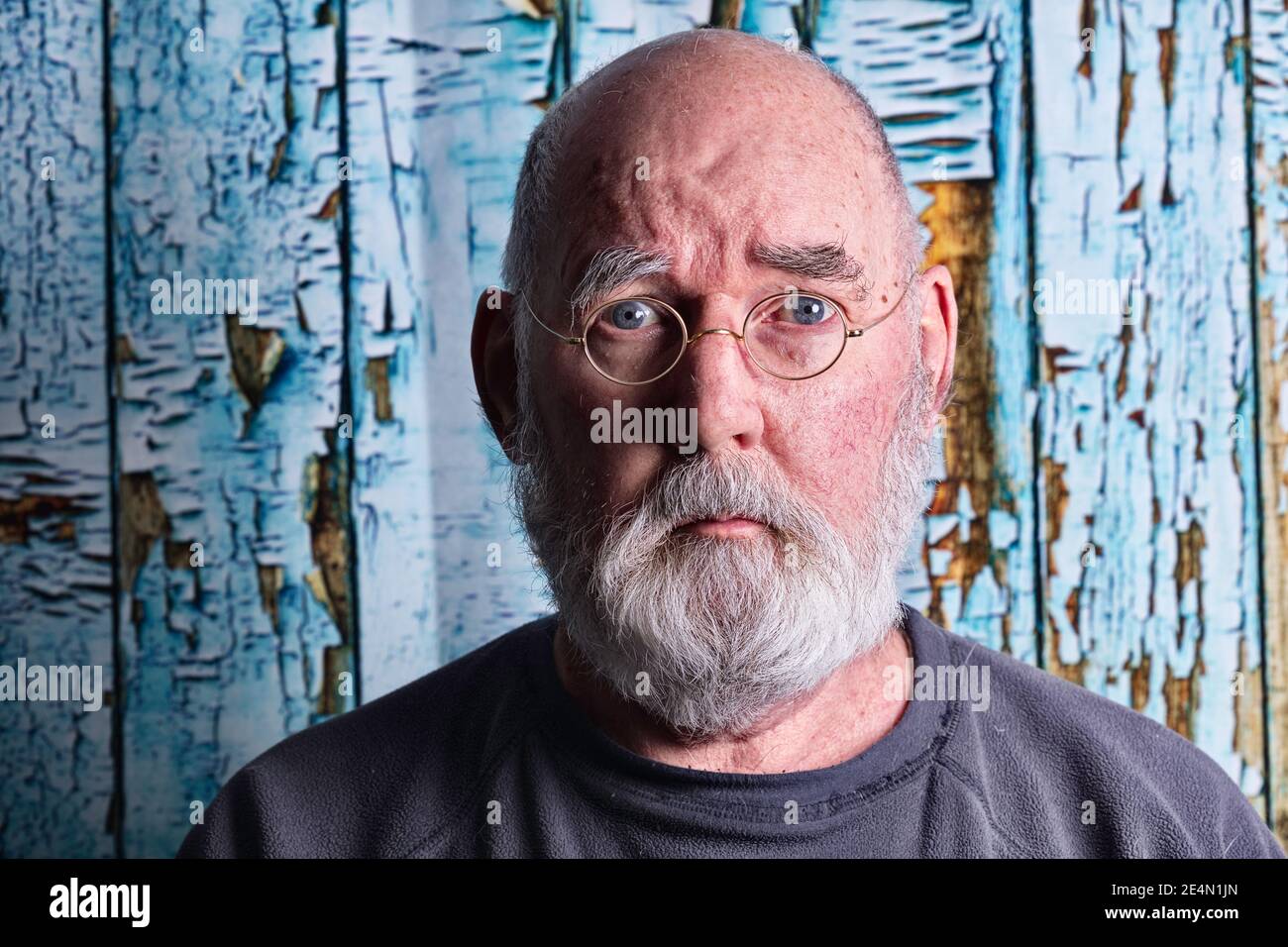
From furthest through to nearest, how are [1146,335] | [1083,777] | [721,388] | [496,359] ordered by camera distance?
[1146,335], [496,359], [1083,777], [721,388]

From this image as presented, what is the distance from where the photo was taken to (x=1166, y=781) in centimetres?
132

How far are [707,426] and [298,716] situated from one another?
897 millimetres

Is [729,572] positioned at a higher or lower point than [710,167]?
lower

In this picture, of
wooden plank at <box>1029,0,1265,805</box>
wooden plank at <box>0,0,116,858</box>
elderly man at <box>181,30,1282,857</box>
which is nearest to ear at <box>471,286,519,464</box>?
elderly man at <box>181,30,1282,857</box>

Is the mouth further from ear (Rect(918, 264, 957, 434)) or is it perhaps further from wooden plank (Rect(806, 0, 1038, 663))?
wooden plank (Rect(806, 0, 1038, 663))

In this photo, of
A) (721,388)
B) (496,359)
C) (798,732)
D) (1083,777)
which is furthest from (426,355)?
(1083,777)

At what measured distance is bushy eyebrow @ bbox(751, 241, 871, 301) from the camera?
1.18 meters

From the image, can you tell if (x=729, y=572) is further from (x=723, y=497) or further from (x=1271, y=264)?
(x=1271, y=264)

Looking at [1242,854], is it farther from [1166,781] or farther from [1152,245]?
[1152,245]

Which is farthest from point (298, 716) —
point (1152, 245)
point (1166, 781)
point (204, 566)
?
point (1152, 245)

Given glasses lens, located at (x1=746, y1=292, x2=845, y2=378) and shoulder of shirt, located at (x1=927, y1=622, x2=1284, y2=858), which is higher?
glasses lens, located at (x1=746, y1=292, x2=845, y2=378)

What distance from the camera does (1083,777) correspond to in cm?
128

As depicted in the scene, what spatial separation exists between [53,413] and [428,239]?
0.61 meters

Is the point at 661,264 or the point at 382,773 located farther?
the point at 382,773
